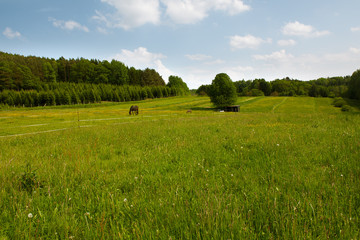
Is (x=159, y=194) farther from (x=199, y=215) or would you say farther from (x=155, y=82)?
(x=155, y=82)

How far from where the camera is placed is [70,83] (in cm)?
13462

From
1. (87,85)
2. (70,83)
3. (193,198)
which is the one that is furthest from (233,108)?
(70,83)

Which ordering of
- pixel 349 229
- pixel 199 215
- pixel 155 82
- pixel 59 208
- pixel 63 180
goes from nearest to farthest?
1. pixel 349 229
2. pixel 199 215
3. pixel 59 208
4. pixel 63 180
5. pixel 155 82

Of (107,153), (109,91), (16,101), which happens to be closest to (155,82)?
(109,91)

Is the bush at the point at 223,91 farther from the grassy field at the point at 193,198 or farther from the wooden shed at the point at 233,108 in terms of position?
the grassy field at the point at 193,198

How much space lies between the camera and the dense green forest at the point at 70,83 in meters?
97.7

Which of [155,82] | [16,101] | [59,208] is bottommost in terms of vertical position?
[59,208]

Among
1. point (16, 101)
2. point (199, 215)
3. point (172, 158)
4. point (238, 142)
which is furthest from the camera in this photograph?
point (16, 101)

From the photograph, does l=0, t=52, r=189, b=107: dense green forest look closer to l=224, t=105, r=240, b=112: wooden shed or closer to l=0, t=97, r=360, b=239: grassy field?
l=224, t=105, r=240, b=112: wooden shed

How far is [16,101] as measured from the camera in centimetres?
9356

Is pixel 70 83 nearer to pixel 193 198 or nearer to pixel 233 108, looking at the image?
pixel 233 108

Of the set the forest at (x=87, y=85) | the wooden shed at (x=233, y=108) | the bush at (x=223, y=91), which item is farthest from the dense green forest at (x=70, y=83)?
the wooden shed at (x=233, y=108)

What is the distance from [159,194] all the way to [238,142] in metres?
4.52

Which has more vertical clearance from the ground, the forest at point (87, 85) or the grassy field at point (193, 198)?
the forest at point (87, 85)
